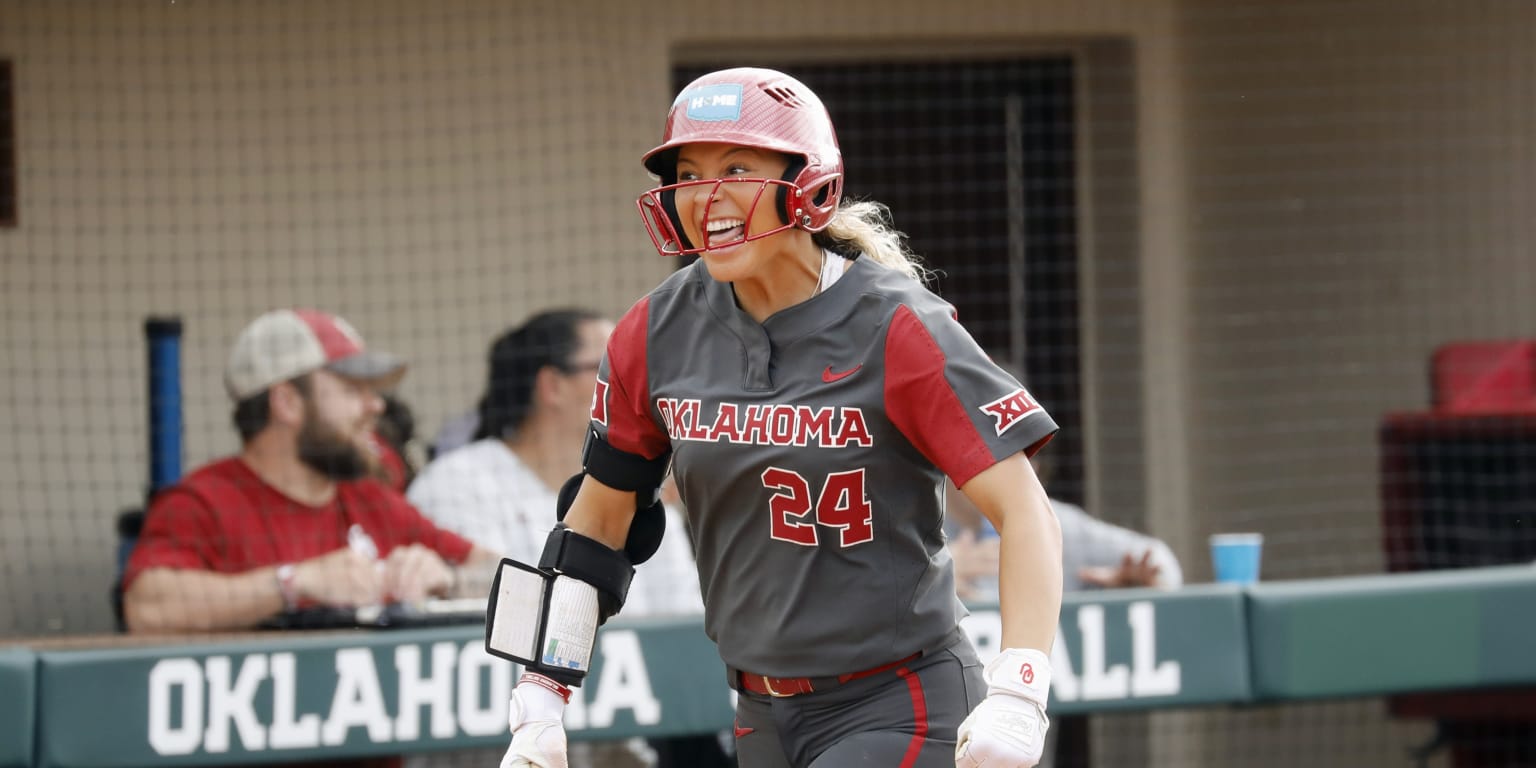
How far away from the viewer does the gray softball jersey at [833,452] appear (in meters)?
2.72

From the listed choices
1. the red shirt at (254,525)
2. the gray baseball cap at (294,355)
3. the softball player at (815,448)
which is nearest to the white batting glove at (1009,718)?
the softball player at (815,448)

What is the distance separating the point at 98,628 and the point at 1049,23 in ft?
12.5

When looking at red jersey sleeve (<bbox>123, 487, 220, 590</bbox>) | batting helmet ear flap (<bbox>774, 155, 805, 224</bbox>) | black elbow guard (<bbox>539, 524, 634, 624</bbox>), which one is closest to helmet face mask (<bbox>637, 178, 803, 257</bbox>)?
batting helmet ear flap (<bbox>774, 155, 805, 224</bbox>)

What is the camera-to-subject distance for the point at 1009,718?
257 centimetres

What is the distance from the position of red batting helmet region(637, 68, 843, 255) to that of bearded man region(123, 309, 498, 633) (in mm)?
2216

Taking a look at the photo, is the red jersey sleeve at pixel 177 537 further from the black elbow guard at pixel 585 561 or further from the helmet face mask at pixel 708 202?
the helmet face mask at pixel 708 202

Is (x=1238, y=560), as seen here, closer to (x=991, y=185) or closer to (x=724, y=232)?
(x=991, y=185)

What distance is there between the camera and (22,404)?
19.5ft

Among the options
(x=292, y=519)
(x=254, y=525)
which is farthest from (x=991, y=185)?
(x=254, y=525)

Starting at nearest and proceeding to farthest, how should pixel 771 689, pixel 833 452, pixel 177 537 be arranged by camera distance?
1. pixel 833 452
2. pixel 771 689
3. pixel 177 537

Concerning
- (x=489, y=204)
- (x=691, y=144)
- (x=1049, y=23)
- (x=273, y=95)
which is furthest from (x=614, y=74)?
(x=691, y=144)

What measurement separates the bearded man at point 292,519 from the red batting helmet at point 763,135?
222cm

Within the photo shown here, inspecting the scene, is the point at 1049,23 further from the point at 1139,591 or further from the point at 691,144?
the point at 691,144

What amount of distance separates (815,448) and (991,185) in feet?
15.1
